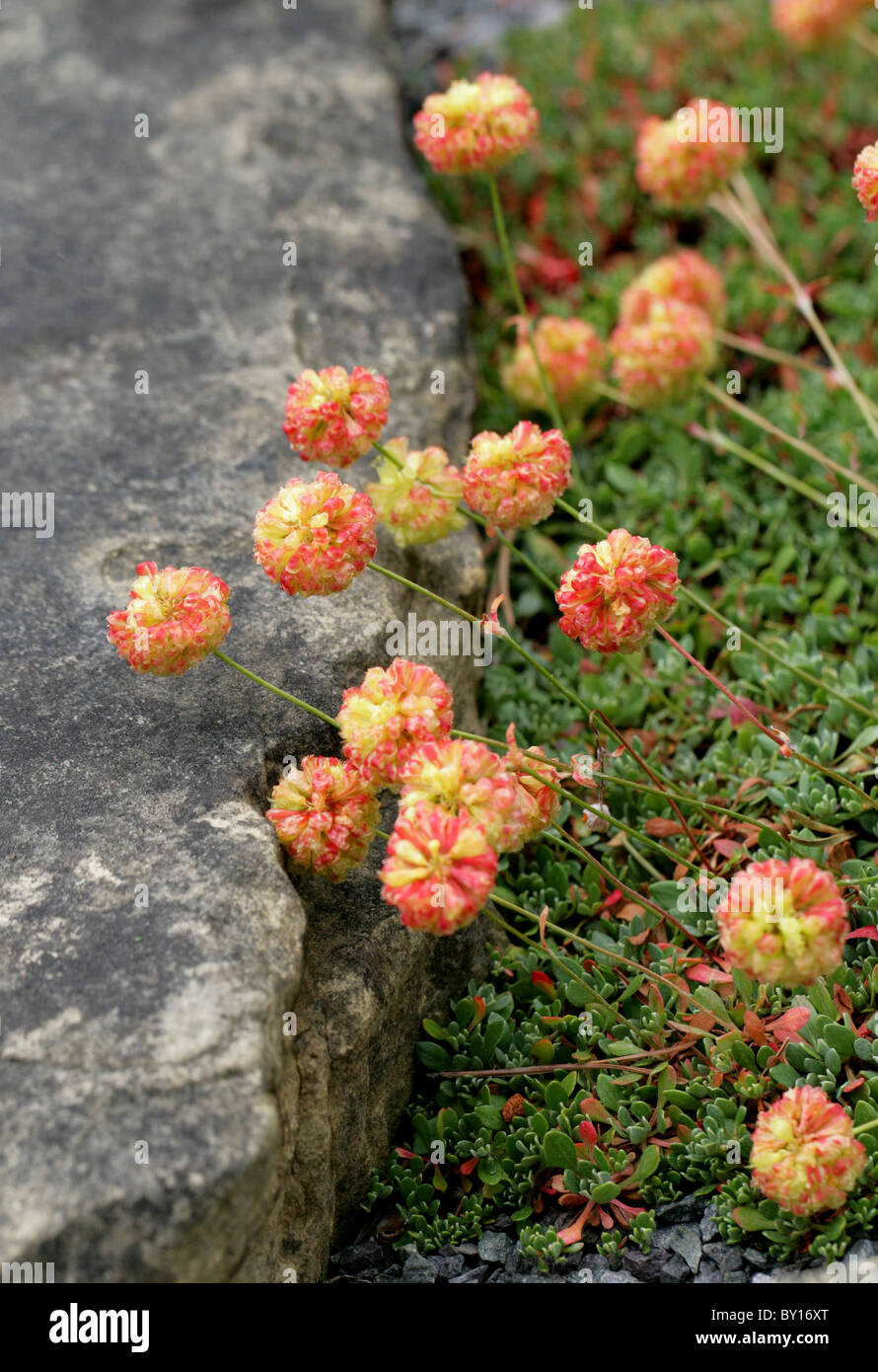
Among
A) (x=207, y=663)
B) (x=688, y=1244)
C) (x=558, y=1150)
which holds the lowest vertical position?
(x=688, y=1244)

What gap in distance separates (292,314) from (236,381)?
1.32 feet

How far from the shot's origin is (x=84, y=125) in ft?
16.7

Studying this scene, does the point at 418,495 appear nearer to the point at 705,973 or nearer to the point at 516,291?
the point at 516,291

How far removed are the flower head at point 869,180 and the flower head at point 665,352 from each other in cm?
118

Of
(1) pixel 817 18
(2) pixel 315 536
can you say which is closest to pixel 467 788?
(2) pixel 315 536

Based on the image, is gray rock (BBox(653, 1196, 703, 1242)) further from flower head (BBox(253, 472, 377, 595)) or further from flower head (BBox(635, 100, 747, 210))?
flower head (BBox(635, 100, 747, 210))

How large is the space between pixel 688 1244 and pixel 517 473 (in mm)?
1765

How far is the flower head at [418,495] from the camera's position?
309cm

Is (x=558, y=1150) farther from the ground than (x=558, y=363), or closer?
closer

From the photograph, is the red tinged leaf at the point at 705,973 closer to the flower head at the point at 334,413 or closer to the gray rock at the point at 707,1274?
the gray rock at the point at 707,1274

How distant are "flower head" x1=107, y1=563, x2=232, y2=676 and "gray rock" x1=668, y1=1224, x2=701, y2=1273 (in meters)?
1.67

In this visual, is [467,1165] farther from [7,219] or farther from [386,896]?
[7,219]

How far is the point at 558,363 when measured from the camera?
4.42 m

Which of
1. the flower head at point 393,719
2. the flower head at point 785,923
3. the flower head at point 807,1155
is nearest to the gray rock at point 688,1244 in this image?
the flower head at point 807,1155
